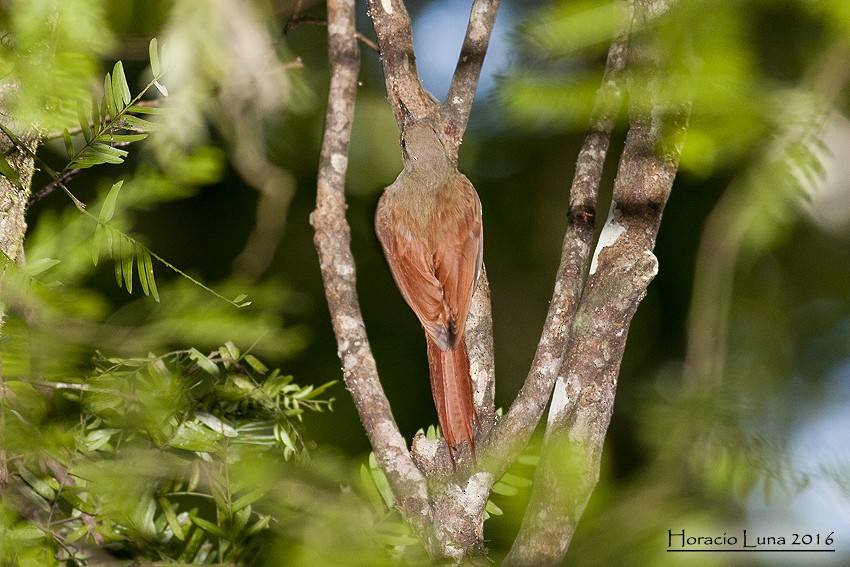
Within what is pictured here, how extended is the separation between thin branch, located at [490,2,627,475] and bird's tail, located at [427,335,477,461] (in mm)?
89

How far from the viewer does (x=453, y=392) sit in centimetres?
166

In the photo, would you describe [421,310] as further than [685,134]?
Yes

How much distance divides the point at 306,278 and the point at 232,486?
11.7 ft

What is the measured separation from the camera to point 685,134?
3.01 ft

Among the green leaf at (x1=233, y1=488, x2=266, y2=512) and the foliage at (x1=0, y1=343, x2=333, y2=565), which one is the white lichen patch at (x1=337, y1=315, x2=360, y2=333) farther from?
the green leaf at (x1=233, y1=488, x2=266, y2=512)

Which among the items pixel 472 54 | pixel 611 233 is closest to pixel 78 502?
pixel 611 233

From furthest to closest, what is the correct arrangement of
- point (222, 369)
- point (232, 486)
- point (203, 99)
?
1. point (203, 99)
2. point (222, 369)
3. point (232, 486)

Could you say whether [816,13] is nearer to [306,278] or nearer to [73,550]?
[73,550]

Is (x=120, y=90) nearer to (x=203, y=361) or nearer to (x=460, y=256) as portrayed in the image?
(x=203, y=361)

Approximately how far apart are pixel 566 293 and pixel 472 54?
0.74 meters

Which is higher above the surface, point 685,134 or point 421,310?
point 421,310

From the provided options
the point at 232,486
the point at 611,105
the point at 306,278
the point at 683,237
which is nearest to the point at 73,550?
the point at 232,486

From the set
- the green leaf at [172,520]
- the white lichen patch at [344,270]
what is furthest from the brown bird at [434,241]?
the green leaf at [172,520]

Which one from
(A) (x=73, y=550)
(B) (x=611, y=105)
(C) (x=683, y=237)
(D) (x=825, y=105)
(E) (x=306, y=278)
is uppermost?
(C) (x=683, y=237)
